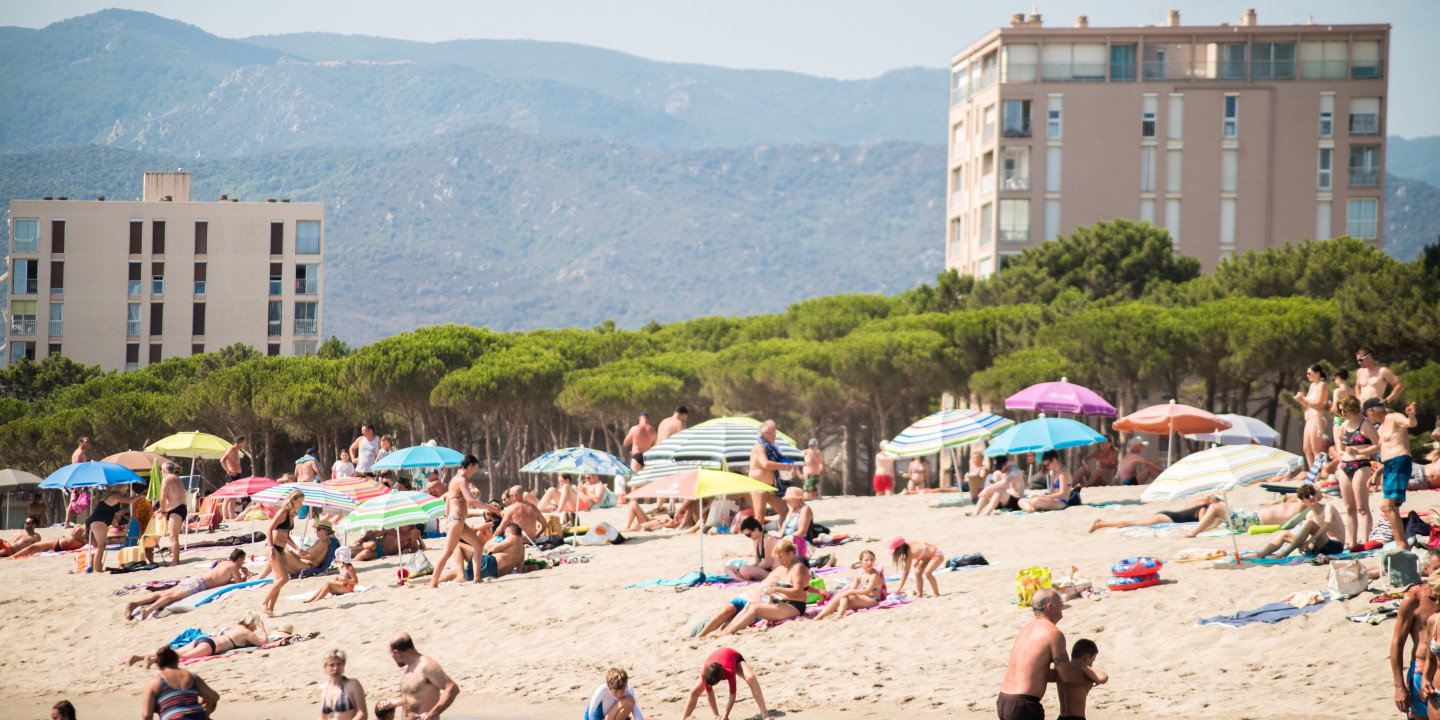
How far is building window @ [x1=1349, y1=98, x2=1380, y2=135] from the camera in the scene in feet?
181

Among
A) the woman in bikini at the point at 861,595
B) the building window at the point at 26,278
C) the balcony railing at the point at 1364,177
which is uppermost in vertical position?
the balcony railing at the point at 1364,177

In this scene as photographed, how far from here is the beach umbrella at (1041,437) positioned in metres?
18.0

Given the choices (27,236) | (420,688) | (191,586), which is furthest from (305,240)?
(420,688)

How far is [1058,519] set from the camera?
17.0 m

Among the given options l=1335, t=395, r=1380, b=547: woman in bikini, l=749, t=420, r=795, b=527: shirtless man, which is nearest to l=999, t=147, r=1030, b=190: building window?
l=749, t=420, r=795, b=527: shirtless man

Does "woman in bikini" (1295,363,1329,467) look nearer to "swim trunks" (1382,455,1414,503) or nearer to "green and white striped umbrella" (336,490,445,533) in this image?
"swim trunks" (1382,455,1414,503)

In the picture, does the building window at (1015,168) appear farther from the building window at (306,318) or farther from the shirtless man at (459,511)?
the shirtless man at (459,511)

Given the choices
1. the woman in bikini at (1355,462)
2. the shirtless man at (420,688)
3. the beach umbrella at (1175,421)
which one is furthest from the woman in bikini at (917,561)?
the beach umbrella at (1175,421)

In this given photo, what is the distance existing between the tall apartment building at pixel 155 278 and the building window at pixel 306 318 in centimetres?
11

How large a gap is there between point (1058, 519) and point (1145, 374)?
53.7 feet

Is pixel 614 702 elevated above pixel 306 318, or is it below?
below

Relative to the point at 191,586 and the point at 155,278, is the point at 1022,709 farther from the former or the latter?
the point at 155,278

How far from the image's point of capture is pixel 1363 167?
55.8 metres

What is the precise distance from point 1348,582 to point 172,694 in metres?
9.16
